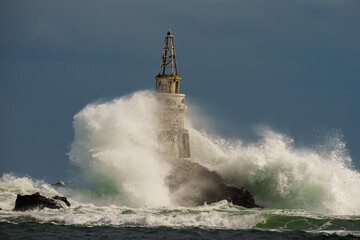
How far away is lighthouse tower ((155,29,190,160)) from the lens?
32.2m

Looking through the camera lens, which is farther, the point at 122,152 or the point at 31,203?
the point at 122,152

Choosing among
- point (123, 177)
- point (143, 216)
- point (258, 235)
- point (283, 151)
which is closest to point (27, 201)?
point (143, 216)

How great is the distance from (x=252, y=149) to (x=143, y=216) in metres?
13.0

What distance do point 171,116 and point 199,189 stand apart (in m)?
4.41

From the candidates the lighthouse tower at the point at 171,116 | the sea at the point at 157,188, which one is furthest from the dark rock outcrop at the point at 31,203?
the lighthouse tower at the point at 171,116

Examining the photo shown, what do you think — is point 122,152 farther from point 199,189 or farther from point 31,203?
point 31,203

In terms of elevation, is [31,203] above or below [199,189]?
below

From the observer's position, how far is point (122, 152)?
30.7 m

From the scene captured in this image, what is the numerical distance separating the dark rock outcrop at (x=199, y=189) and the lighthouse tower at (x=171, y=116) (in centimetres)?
122

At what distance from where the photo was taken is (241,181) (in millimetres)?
32250

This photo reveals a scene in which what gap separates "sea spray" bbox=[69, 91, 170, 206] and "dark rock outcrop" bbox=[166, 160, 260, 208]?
61 cm

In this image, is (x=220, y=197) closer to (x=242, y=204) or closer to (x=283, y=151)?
(x=242, y=204)

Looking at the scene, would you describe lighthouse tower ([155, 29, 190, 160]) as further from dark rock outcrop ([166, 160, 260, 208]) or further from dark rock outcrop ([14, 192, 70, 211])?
dark rock outcrop ([14, 192, 70, 211])

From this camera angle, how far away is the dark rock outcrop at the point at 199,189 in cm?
2989
